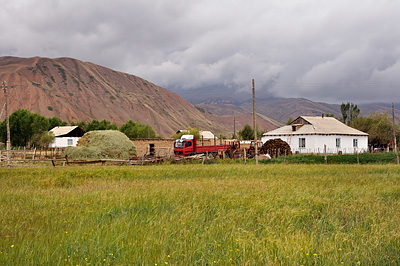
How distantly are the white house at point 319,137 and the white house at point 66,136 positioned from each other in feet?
163

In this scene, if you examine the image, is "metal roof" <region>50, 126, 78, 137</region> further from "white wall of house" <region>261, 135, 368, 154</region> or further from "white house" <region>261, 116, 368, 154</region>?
"white wall of house" <region>261, 135, 368, 154</region>

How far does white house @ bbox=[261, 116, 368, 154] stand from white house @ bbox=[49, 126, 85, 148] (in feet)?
163

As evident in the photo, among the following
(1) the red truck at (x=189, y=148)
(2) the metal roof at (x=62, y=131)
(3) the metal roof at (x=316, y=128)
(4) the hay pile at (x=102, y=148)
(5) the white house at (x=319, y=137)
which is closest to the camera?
(4) the hay pile at (x=102, y=148)

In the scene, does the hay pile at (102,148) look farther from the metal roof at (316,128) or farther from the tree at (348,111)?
the tree at (348,111)

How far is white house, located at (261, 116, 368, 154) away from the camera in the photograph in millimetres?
50531

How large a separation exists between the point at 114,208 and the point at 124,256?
4.05 meters

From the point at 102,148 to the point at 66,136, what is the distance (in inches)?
1929

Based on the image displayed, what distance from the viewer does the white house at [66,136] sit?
82.4 m

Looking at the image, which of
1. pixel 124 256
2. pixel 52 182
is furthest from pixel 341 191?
pixel 52 182

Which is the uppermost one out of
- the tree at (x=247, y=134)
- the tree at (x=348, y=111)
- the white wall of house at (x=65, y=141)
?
the tree at (x=348, y=111)

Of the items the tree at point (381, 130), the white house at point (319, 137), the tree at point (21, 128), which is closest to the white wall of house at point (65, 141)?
the tree at point (21, 128)

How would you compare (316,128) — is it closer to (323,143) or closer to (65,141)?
(323,143)

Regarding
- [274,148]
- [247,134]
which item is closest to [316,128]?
[274,148]

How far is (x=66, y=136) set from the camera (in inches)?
3342
